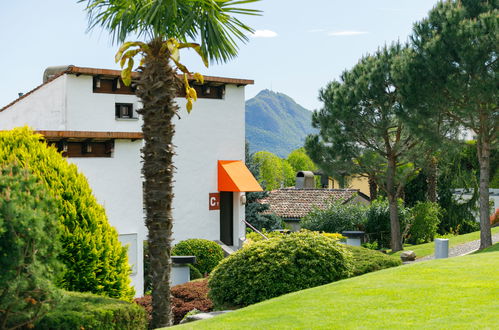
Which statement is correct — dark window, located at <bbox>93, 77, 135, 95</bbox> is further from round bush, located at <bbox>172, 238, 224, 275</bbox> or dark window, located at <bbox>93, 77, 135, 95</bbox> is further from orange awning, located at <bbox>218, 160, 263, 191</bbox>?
round bush, located at <bbox>172, 238, 224, 275</bbox>

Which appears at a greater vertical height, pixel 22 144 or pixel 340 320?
pixel 22 144

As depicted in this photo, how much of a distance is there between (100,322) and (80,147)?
9.25 m

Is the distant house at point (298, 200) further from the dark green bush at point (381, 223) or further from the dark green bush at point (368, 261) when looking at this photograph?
the dark green bush at point (368, 261)

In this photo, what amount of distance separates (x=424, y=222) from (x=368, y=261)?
22633 mm

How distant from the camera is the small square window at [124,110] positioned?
26047 mm

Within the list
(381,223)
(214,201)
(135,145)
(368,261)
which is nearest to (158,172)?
(368,261)

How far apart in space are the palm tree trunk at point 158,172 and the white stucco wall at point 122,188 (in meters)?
5.77

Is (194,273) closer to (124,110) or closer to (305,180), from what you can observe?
(124,110)

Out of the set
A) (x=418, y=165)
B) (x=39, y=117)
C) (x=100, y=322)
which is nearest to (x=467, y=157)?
(x=418, y=165)

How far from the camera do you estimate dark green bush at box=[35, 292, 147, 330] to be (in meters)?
10.4

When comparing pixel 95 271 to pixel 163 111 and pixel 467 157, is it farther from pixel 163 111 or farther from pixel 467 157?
pixel 467 157

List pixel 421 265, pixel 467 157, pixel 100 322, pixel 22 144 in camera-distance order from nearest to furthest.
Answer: pixel 100 322
pixel 22 144
pixel 421 265
pixel 467 157

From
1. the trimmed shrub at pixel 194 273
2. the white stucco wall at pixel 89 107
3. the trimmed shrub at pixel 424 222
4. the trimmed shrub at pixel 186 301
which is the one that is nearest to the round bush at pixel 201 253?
the trimmed shrub at pixel 194 273

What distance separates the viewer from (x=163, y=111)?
13469 millimetres
